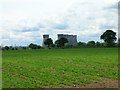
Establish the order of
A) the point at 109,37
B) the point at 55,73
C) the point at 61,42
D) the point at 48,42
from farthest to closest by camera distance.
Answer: the point at 48,42
the point at 61,42
the point at 109,37
the point at 55,73

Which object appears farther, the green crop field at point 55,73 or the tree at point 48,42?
the tree at point 48,42

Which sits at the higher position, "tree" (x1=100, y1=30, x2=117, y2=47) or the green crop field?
"tree" (x1=100, y1=30, x2=117, y2=47)

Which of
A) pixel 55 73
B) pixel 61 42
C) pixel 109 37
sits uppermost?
pixel 109 37

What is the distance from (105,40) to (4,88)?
91.7 metres

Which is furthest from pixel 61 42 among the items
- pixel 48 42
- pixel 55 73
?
pixel 55 73

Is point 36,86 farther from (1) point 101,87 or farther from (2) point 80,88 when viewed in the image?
(1) point 101,87

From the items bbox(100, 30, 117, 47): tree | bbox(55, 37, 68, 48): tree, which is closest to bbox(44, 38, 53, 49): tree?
bbox(55, 37, 68, 48): tree

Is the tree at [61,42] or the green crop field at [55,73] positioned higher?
the tree at [61,42]

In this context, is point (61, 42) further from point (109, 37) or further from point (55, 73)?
point (55, 73)

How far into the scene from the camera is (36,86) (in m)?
7.80

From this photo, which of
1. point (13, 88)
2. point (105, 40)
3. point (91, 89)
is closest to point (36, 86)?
point (13, 88)

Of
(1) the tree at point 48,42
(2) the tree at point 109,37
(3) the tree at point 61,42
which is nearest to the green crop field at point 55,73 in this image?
(2) the tree at point 109,37

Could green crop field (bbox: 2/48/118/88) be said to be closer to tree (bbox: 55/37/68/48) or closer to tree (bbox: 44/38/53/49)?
tree (bbox: 55/37/68/48)

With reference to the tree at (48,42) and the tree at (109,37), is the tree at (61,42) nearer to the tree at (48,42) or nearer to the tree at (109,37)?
the tree at (48,42)
